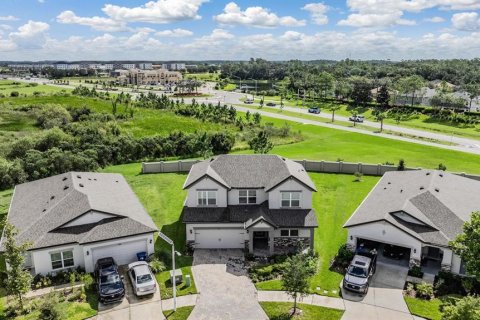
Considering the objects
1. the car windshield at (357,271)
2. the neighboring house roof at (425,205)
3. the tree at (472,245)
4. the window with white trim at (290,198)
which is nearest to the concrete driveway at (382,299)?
the car windshield at (357,271)

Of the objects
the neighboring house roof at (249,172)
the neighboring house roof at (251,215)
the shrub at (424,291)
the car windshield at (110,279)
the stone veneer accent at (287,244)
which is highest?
the neighboring house roof at (249,172)

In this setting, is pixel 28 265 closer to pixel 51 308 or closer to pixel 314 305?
pixel 51 308

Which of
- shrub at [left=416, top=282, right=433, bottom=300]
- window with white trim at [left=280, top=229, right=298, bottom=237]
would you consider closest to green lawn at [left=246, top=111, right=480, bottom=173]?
window with white trim at [left=280, top=229, right=298, bottom=237]

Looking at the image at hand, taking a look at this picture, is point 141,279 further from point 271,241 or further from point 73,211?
point 271,241

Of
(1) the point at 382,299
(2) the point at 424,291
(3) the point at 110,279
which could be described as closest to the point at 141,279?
(3) the point at 110,279

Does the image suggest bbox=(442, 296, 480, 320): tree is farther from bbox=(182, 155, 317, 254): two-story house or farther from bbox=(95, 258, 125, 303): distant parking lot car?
bbox=(95, 258, 125, 303): distant parking lot car

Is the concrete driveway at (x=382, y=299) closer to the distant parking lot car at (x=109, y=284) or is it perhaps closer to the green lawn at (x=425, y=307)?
the green lawn at (x=425, y=307)
